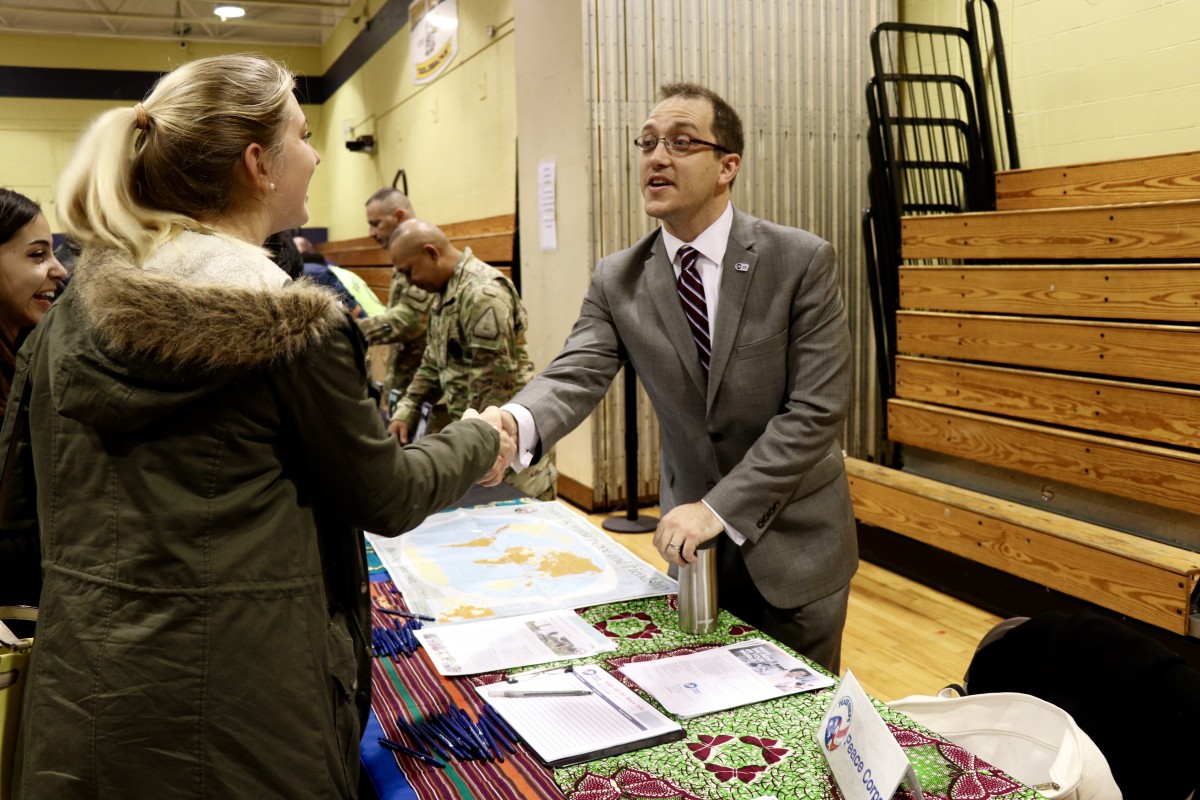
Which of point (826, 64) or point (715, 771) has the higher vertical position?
point (826, 64)

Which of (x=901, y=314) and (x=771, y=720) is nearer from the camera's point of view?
(x=771, y=720)

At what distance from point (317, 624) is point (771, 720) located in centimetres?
64

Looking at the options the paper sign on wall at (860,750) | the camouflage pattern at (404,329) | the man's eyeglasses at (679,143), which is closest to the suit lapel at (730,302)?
the man's eyeglasses at (679,143)

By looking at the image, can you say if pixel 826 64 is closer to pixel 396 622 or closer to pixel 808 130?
pixel 808 130

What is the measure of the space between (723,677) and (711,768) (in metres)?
0.26

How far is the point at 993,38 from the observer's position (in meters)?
4.97

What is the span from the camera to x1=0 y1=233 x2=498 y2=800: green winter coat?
1008 millimetres

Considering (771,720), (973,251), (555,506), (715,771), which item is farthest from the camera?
(973,251)

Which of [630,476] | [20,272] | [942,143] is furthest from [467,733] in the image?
[942,143]

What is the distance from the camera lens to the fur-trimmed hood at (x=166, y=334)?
3.25 feet

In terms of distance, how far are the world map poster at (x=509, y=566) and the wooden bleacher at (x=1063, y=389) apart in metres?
2.22

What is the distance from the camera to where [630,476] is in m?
5.08

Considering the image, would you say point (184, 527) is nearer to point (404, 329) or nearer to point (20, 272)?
point (20, 272)

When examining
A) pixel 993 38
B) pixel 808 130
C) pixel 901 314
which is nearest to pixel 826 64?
pixel 808 130
